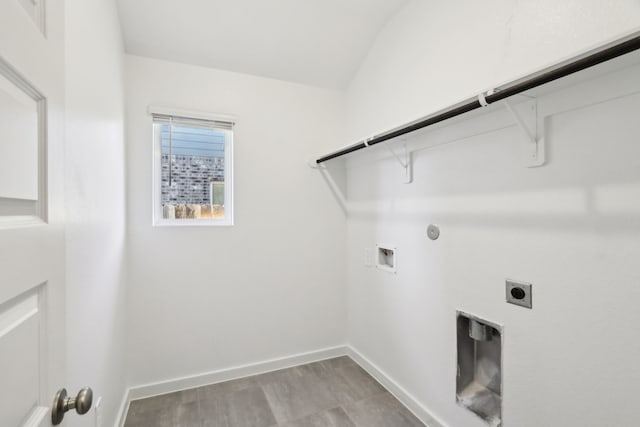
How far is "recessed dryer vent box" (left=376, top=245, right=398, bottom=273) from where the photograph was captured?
2.13 m

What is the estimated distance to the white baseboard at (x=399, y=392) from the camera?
181 cm

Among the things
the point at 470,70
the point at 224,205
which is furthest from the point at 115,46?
the point at 470,70

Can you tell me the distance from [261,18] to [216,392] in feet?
8.68

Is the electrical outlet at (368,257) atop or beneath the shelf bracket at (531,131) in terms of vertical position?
beneath

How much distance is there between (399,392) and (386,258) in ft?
3.00

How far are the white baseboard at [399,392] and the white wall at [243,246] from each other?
0.89 ft

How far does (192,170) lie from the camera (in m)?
2.34

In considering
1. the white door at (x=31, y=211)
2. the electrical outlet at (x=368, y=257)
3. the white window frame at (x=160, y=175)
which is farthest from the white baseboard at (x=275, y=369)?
the white door at (x=31, y=211)

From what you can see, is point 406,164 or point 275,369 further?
point 275,369

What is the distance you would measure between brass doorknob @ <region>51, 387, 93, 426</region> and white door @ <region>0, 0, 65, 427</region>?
0.02m

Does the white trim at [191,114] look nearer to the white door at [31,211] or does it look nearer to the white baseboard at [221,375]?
the white door at [31,211]

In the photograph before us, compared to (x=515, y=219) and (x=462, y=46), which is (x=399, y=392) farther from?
(x=462, y=46)

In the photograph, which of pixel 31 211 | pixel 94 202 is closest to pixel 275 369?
pixel 94 202

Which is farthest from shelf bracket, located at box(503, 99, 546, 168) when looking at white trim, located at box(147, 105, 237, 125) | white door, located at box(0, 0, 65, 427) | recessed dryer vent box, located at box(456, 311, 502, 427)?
white trim, located at box(147, 105, 237, 125)
